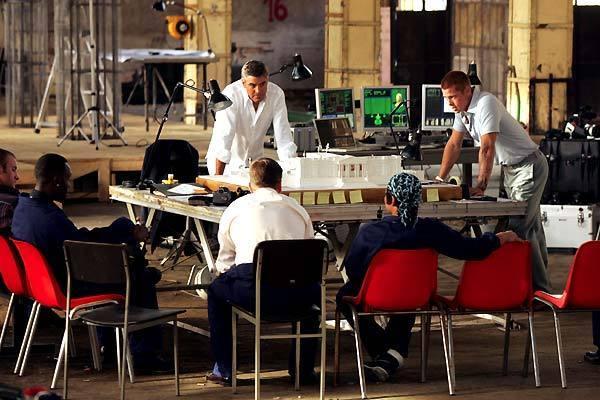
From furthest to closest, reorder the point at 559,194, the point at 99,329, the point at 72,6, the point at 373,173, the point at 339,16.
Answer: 1. the point at 339,16
2. the point at 72,6
3. the point at 559,194
4. the point at 373,173
5. the point at 99,329

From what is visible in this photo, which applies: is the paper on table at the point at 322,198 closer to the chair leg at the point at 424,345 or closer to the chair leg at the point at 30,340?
the chair leg at the point at 424,345

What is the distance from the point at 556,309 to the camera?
789 cm

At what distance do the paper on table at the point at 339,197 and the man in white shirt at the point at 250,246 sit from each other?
1187mm

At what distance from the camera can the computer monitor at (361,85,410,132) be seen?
1348cm

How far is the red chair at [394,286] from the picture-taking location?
301 inches

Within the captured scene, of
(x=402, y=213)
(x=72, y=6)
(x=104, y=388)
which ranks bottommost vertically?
(x=104, y=388)

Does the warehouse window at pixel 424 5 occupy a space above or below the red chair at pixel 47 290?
above

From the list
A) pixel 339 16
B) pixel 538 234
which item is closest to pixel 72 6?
pixel 339 16

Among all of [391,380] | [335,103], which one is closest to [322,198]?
[391,380]

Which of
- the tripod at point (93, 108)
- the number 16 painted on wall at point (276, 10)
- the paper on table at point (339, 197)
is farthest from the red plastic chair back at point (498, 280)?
the number 16 painted on wall at point (276, 10)

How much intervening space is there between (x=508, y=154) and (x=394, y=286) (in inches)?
96.6

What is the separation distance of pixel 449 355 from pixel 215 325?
3.66 ft

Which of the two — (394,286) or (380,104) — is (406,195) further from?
(380,104)

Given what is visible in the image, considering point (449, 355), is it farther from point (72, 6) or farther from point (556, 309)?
point (72, 6)
